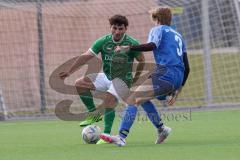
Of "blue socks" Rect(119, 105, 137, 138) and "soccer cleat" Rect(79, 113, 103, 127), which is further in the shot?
"soccer cleat" Rect(79, 113, 103, 127)

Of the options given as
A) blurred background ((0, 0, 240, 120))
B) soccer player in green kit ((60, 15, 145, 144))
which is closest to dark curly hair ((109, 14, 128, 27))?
soccer player in green kit ((60, 15, 145, 144))

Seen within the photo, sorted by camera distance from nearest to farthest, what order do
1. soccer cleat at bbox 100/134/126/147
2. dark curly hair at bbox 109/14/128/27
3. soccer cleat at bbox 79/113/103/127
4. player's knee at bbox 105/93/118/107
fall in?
soccer cleat at bbox 100/134/126/147 → dark curly hair at bbox 109/14/128/27 → player's knee at bbox 105/93/118/107 → soccer cleat at bbox 79/113/103/127

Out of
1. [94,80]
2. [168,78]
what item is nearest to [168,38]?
[168,78]

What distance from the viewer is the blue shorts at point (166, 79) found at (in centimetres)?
1051

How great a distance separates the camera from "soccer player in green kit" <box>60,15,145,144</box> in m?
11.0

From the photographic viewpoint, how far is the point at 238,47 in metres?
18.2

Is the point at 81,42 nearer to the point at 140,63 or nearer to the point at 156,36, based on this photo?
the point at 140,63

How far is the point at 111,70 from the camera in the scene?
1198cm

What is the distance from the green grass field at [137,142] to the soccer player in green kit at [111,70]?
1.73 feet

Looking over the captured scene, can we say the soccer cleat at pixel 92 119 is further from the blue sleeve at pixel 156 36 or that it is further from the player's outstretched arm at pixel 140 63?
the blue sleeve at pixel 156 36

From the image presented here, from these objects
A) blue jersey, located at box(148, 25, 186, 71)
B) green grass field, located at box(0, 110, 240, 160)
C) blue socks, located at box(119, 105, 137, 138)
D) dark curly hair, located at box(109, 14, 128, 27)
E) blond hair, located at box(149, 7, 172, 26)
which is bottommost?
green grass field, located at box(0, 110, 240, 160)

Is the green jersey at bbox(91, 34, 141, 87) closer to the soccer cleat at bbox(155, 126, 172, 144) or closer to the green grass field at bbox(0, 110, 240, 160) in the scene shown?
the green grass field at bbox(0, 110, 240, 160)

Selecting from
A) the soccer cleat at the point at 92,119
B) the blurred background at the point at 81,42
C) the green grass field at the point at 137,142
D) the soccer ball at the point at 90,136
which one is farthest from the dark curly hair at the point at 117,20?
the blurred background at the point at 81,42

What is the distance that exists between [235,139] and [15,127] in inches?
200
